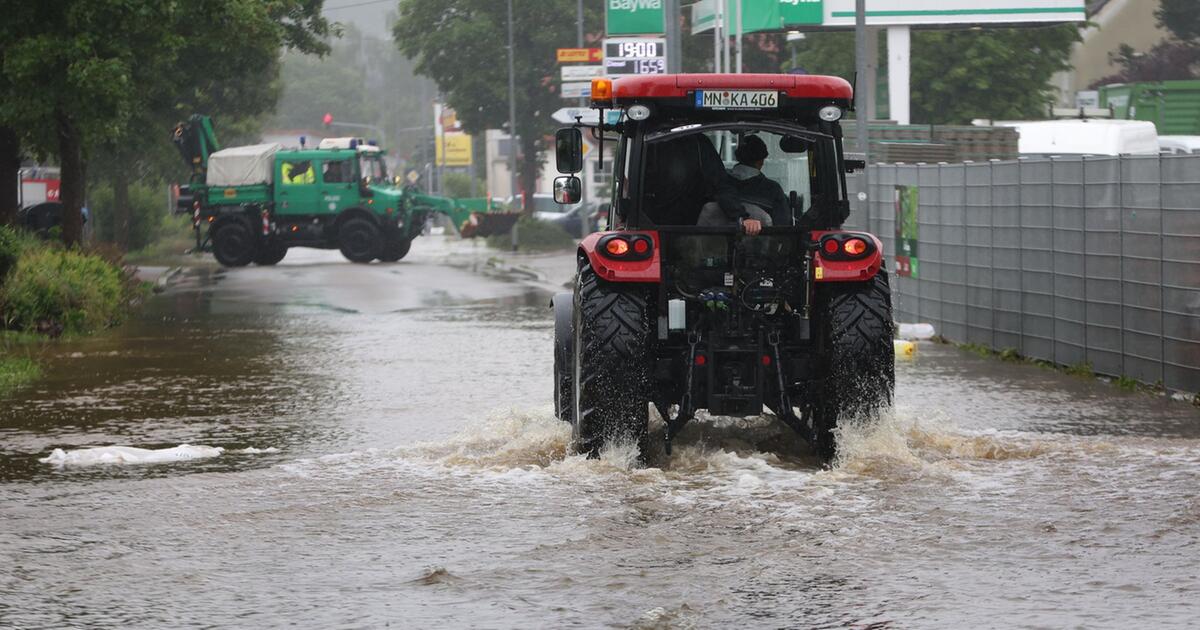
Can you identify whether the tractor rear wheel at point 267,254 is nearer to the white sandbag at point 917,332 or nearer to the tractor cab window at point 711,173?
the white sandbag at point 917,332

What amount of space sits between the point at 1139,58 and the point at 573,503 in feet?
169

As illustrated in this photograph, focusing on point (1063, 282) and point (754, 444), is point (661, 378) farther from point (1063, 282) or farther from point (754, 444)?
point (1063, 282)

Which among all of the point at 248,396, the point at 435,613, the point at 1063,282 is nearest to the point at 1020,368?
the point at 1063,282

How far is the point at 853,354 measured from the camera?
32.9 ft

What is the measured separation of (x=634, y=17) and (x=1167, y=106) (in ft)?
51.4

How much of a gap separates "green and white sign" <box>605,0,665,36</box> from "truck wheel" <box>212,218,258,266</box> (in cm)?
1174

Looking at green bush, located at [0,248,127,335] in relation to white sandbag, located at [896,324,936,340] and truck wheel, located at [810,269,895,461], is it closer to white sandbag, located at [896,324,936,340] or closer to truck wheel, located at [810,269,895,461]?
white sandbag, located at [896,324,936,340]

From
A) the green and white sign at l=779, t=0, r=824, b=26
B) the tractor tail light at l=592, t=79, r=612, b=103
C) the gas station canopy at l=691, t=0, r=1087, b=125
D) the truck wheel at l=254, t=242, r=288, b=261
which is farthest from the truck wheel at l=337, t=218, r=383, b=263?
the tractor tail light at l=592, t=79, r=612, b=103

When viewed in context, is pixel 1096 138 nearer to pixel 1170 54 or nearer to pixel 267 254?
pixel 267 254

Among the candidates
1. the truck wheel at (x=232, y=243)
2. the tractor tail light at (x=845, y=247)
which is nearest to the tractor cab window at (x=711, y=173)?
the tractor tail light at (x=845, y=247)

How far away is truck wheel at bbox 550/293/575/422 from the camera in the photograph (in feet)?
37.3

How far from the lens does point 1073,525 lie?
26.9 feet

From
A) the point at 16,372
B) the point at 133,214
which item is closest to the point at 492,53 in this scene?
the point at 133,214

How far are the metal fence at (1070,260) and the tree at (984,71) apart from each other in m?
27.0
